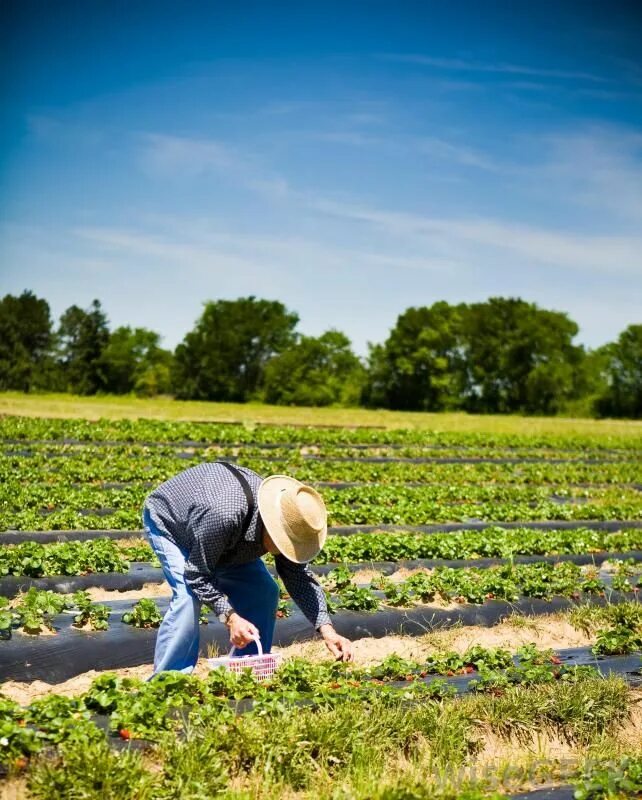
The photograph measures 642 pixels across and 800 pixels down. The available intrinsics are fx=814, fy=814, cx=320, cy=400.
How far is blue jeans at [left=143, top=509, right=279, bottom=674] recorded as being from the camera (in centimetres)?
486

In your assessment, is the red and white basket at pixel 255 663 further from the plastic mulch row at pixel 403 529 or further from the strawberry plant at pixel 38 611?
the plastic mulch row at pixel 403 529

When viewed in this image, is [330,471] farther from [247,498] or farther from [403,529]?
[247,498]

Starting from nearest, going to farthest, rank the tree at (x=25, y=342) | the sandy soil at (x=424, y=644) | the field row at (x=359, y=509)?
the sandy soil at (x=424, y=644), the field row at (x=359, y=509), the tree at (x=25, y=342)

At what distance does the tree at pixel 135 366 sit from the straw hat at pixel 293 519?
70.1m

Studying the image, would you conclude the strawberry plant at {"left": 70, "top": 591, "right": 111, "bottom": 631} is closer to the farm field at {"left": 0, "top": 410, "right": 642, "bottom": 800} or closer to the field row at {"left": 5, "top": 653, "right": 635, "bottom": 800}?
the farm field at {"left": 0, "top": 410, "right": 642, "bottom": 800}

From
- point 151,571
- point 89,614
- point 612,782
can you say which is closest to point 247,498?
point 612,782

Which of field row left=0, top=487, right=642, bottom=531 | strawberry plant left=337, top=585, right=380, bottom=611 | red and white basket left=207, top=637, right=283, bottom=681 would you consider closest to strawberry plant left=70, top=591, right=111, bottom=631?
red and white basket left=207, top=637, right=283, bottom=681

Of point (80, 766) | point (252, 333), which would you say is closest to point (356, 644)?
point (80, 766)

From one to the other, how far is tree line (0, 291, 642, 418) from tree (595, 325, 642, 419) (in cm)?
9

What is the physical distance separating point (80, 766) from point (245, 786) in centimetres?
80

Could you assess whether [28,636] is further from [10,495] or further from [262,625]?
[10,495]

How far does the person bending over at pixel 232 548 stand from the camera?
462 cm

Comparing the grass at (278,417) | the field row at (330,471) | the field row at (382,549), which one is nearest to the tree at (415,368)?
the grass at (278,417)

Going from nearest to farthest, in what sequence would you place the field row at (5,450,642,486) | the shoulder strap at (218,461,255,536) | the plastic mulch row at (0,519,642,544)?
the shoulder strap at (218,461,255,536), the plastic mulch row at (0,519,642,544), the field row at (5,450,642,486)
